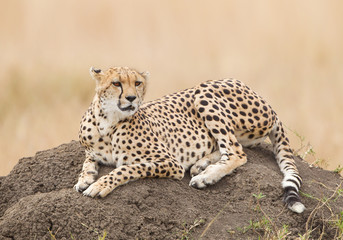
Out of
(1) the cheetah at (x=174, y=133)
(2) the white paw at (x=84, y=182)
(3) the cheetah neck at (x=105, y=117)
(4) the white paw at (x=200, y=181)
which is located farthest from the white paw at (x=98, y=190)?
(4) the white paw at (x=200, y=181)

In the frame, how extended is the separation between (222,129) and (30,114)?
3590 mm

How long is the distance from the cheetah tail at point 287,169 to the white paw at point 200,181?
1.64 ft

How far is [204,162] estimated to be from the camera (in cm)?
479

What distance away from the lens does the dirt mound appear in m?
4.00

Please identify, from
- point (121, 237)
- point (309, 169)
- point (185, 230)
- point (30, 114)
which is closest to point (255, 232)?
point (185, 230)

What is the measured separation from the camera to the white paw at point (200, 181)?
4520mm

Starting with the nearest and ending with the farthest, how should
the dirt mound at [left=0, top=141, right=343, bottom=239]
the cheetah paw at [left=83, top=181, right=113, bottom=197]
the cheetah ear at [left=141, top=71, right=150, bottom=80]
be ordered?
1. the dirt mound at [left=0, top=141, right=343, bottom=239]
2. the cheetah paw at [left=83, top=181, right=113, bottom=197]
3. the cheetah ear at [left=141, top=71, right=150, bottom=80]

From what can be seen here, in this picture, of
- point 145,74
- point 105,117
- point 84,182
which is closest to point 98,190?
point 84,182

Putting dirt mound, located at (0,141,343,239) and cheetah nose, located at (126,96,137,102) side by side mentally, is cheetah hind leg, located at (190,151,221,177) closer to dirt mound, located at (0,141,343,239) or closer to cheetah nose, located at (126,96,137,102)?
dirt mound, located at (0,141,343,239)

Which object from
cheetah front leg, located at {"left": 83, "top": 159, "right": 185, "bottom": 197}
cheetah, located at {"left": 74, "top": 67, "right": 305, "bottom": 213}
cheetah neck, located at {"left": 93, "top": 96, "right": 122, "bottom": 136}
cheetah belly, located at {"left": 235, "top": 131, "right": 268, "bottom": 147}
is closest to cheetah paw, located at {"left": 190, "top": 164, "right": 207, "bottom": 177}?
cheetah, located at {"left": 74, "top": 67, "right": 305, "bottom": 213}

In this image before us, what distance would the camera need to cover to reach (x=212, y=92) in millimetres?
5141

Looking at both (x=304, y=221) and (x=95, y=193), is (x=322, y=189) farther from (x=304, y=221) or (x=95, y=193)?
(x=95, y=193)

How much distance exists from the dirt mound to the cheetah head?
1.57 ft

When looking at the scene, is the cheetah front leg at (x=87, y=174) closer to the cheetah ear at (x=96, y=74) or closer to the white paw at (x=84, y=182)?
the white paw at (x=84, y=182)
